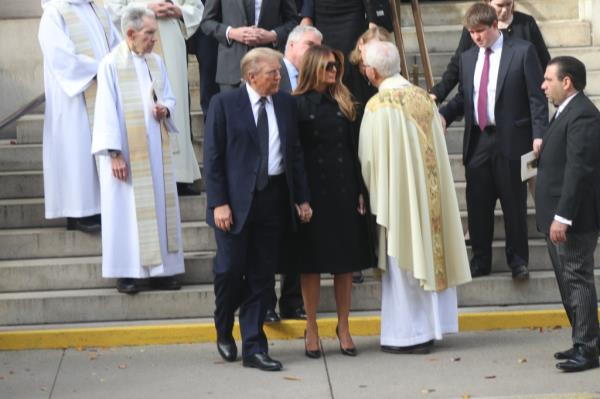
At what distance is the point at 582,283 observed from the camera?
974cm

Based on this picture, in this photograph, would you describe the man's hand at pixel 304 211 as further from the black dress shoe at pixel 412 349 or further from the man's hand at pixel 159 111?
the man's hand at pixel 159 111

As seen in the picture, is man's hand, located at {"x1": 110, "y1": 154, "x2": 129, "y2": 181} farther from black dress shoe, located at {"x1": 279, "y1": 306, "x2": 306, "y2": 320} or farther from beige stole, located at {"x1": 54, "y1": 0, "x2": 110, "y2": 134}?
black dress shoe, located at {"x1": 279, "y1": 306, "x2": 306, "y2": 320}

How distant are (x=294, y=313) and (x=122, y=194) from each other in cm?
147

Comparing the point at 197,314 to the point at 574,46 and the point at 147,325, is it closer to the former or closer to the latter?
the point at 147,325

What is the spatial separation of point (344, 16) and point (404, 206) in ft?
7.96

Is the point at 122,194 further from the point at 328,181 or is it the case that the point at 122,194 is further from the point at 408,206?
the point at 408,206

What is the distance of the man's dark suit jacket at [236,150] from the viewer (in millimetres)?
9852

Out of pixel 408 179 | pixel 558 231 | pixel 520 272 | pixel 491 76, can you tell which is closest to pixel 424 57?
pixel 491 76

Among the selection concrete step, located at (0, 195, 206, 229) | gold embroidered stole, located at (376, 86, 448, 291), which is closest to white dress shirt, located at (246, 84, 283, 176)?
gold embroidered stole, located at (376, 86, 448, 291)

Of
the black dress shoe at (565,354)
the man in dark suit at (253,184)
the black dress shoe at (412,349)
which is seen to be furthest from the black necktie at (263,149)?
the black dress shoe at (565,354)

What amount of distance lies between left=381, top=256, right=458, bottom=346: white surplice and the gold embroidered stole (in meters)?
0.16

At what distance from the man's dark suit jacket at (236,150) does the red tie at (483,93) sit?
73.6 inches

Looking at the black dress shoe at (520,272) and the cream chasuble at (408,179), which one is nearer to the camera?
the cream chasuble at (408,179)

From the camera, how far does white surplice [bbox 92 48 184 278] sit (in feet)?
35.8
